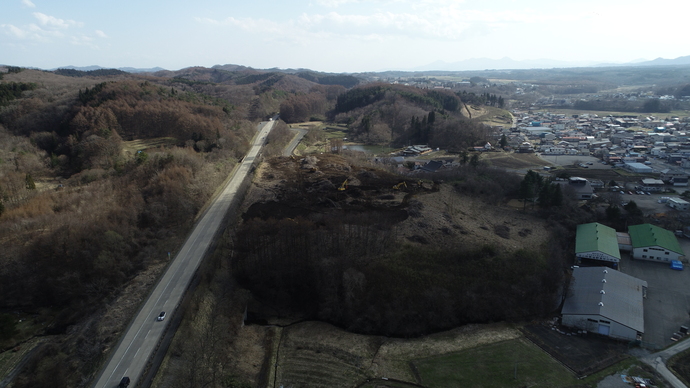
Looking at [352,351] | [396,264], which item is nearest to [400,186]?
[396,264]

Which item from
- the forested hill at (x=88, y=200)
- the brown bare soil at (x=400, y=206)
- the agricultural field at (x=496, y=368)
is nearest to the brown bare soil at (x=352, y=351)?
the agricultural field at (x=496, y=368)

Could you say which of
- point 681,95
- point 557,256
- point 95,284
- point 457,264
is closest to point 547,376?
point 457,264

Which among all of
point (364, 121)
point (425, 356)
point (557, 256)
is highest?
point (364, 121)

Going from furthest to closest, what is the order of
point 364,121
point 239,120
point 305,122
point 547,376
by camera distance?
Result: point 305,122 → point 364,121 → point 239,120 → point 547,376

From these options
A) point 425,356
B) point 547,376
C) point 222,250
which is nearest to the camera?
point 547,376

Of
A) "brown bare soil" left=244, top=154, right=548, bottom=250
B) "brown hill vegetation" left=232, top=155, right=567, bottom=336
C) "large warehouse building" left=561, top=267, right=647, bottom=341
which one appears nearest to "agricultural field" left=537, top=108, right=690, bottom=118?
"brown bare soil" left=244, top=154, right=548, bottom=250

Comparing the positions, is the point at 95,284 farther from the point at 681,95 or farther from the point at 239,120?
the point at 681,95

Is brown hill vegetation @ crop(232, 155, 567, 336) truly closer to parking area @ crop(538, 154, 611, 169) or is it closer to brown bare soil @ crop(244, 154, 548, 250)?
brown bare soil @ crop(244, 154, 548, 250)
